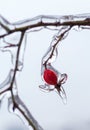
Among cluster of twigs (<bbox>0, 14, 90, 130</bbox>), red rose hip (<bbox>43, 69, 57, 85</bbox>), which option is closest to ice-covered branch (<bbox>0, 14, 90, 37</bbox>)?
cluster of twigs (<bbox>0, 14, 90, 130</bbox>)

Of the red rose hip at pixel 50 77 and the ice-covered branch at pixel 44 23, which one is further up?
the ice-covered branch at pixel 44 23

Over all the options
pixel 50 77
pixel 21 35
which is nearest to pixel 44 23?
pixel 21 35

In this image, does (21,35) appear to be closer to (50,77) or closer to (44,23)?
(44,23)

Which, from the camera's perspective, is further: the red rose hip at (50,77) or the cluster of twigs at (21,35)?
the red rose hip at (50,77)

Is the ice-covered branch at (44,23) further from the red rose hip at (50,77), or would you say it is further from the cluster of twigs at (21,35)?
the red rose hip at (50,77)

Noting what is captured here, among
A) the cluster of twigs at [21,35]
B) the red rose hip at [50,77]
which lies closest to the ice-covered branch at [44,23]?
the cluster of twigs at [21,35]

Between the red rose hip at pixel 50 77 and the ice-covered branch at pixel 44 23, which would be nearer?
the ice-covered branch at pixel 44 23

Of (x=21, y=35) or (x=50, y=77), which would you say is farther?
(x=50, y=77)

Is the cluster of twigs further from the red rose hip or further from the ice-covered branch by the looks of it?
the red rose hip
